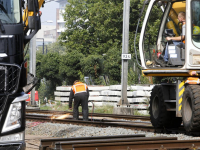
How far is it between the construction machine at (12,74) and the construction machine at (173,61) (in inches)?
194

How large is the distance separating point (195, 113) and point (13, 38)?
5.34m

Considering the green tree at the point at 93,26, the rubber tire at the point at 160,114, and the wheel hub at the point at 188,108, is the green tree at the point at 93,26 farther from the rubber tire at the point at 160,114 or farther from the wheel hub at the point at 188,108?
the wheel hub at the point at 188,108

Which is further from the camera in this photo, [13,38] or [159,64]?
[159,64]

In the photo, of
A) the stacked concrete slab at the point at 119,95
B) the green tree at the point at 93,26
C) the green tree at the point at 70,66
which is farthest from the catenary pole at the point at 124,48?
the green tree at the point at 93,26

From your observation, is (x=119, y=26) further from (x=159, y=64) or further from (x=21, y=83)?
(x=21, y=83)

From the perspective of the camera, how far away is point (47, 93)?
139 feet

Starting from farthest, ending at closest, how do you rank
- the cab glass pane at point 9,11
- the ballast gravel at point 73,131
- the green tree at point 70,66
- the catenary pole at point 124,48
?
the green tree at point 70,66 < the catenary pole at point 124,48 < the ballast gravel at point 73,131 < the cab glass pane at point 9,11

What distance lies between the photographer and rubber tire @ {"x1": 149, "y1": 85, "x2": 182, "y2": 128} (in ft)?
42.5

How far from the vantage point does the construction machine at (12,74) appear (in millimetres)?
6938

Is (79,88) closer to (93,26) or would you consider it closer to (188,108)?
(188,108)

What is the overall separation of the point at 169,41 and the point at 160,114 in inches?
81.0

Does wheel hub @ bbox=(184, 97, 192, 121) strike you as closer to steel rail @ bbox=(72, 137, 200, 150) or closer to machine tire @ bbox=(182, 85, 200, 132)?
machine tire @ bbox=(182, 85, 200, 132)

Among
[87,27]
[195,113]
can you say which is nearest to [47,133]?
[195,113]

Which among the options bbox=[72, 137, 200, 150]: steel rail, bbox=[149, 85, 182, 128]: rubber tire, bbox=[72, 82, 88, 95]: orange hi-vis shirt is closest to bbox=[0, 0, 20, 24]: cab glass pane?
bbox=[72, 137, 200, 150]: steel rail
